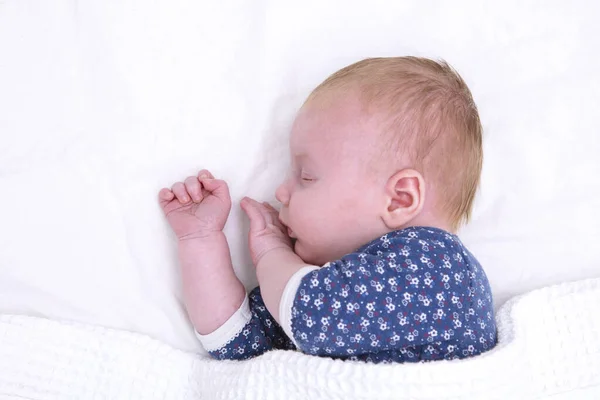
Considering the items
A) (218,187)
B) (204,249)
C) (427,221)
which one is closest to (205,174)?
(218,187)

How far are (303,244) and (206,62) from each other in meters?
0.39

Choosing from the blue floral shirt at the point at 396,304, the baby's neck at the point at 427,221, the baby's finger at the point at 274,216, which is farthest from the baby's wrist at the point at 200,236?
the baby's neck at the point at 427,221

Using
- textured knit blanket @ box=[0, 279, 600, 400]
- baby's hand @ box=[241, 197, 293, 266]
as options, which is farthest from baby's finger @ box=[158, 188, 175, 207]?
textured knit blanket @ box=[0, 279, 600, 400]

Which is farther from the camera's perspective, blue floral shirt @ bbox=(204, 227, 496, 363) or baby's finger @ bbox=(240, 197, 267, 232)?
baby's finger @ bbox=(240, 197, 267, 232)

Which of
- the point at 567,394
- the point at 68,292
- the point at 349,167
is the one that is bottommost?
the point at 567,394

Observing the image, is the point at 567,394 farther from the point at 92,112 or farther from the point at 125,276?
the point at 92,112

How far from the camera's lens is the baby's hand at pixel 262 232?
1202 millimetres

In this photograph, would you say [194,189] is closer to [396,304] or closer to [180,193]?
[180,193]

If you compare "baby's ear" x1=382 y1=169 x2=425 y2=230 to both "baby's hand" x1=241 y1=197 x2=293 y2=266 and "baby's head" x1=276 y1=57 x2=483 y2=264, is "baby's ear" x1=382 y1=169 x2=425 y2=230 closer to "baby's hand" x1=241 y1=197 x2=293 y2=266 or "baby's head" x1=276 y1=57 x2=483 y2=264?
"baby's head" x1=276 y1=57 x2=483 y2=264

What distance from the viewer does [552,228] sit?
135 centimetres

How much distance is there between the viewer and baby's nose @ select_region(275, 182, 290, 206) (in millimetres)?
1180

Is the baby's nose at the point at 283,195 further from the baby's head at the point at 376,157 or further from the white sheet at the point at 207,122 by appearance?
the white sheet at the point at 207,122

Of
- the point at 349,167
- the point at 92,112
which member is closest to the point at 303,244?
the point at 349,167

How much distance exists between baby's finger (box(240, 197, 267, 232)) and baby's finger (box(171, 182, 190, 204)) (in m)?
0.11
